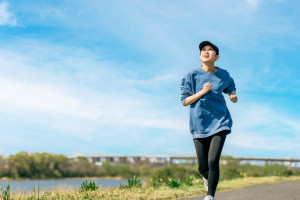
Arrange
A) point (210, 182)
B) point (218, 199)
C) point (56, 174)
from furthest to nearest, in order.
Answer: point (56, 174), point (218, 199), point (210, 182)

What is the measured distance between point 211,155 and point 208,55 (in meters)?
1.35

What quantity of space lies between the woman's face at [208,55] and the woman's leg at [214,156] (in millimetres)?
1010

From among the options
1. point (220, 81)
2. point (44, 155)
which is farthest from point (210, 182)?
point (44, 155)

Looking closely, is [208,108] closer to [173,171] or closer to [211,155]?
[211,155]

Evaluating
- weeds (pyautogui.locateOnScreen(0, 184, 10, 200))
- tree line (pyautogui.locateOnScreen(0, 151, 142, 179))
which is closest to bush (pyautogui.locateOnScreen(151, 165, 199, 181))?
weeds (pyautogui.locateOnScreen(0, 184, 10, 200))

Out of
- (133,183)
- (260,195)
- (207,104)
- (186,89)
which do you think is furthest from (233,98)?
(133,183)

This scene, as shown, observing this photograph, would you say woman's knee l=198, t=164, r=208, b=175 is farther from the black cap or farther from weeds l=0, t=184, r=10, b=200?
weeds l=0, t=184, r=10, b=200

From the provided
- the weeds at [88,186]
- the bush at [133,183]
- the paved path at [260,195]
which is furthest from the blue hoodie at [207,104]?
the bush at [133,183]

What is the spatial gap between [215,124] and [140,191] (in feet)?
9.61

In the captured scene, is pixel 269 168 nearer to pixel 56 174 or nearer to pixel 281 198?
pixel 281 198

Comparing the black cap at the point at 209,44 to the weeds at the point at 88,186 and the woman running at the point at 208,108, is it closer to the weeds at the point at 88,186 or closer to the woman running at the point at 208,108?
the woman running at the point at 208,108

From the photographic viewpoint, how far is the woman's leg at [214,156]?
450cm

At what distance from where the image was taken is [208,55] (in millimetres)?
Answer: 4875

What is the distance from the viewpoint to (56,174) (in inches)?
1634
